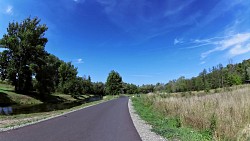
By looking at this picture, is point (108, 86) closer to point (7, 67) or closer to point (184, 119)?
point (7, 67)

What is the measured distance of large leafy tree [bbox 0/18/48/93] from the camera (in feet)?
154

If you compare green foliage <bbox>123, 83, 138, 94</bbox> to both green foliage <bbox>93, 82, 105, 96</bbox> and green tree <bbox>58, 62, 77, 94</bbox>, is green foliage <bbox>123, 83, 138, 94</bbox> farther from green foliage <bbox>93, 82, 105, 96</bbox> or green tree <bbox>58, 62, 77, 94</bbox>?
green tree <bbox>58, 62, 77, 94</bbox>

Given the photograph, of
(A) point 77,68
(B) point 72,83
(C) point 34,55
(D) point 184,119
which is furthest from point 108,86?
(D) point 184,119

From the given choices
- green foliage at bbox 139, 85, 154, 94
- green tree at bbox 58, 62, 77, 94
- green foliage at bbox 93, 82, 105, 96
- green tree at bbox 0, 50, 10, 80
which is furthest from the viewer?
green foliage at bbox 139, 85, 154, 94

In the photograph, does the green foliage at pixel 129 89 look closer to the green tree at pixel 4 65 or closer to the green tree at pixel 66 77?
the green tree at pixel 66 77

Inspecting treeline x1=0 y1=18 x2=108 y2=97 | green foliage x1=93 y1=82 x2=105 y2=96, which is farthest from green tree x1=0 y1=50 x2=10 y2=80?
green foliage x1=93 y1=82 x2=105 y2=96

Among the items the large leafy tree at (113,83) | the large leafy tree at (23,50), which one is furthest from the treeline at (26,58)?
the large leafy tree at (113,83)

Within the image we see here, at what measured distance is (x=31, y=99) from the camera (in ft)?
149

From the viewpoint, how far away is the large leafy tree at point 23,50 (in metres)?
46.8

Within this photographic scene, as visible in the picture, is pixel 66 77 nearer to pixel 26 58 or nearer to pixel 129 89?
pixel 26 58

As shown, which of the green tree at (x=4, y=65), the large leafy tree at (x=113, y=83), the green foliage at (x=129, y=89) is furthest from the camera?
the green foliage at (x=129, y=89)

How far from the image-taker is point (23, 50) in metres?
48.4

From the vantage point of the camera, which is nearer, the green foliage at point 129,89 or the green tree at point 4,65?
the green tree at point 4,65

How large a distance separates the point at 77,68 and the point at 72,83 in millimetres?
19628
